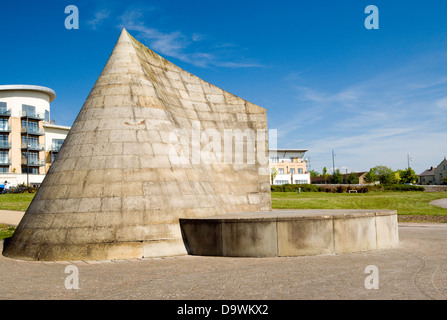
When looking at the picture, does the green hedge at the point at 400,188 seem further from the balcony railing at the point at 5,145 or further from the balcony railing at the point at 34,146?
the balcony railing at the point at 5,145

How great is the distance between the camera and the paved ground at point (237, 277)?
284 inches

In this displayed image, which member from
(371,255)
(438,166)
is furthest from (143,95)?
(438,166)

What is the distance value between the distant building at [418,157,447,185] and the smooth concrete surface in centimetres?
14616

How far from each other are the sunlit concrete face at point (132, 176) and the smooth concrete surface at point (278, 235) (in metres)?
1.03

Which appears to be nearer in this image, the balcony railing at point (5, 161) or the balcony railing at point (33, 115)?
the balcony railing at point (5, 161)

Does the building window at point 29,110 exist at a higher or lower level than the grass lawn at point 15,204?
higher

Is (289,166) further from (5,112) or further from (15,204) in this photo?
(15,204)

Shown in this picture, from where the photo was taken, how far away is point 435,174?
5925 inches

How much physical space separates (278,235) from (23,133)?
7440 centimetres

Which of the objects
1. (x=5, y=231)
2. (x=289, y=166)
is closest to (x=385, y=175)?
(x=289, y=166)

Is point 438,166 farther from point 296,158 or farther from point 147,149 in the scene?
point 147,149

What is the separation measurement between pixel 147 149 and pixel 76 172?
2456mm

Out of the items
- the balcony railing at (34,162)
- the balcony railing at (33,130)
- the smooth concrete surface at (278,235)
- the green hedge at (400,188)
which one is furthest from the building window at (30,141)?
the smooth concrete surface at (278,235)
